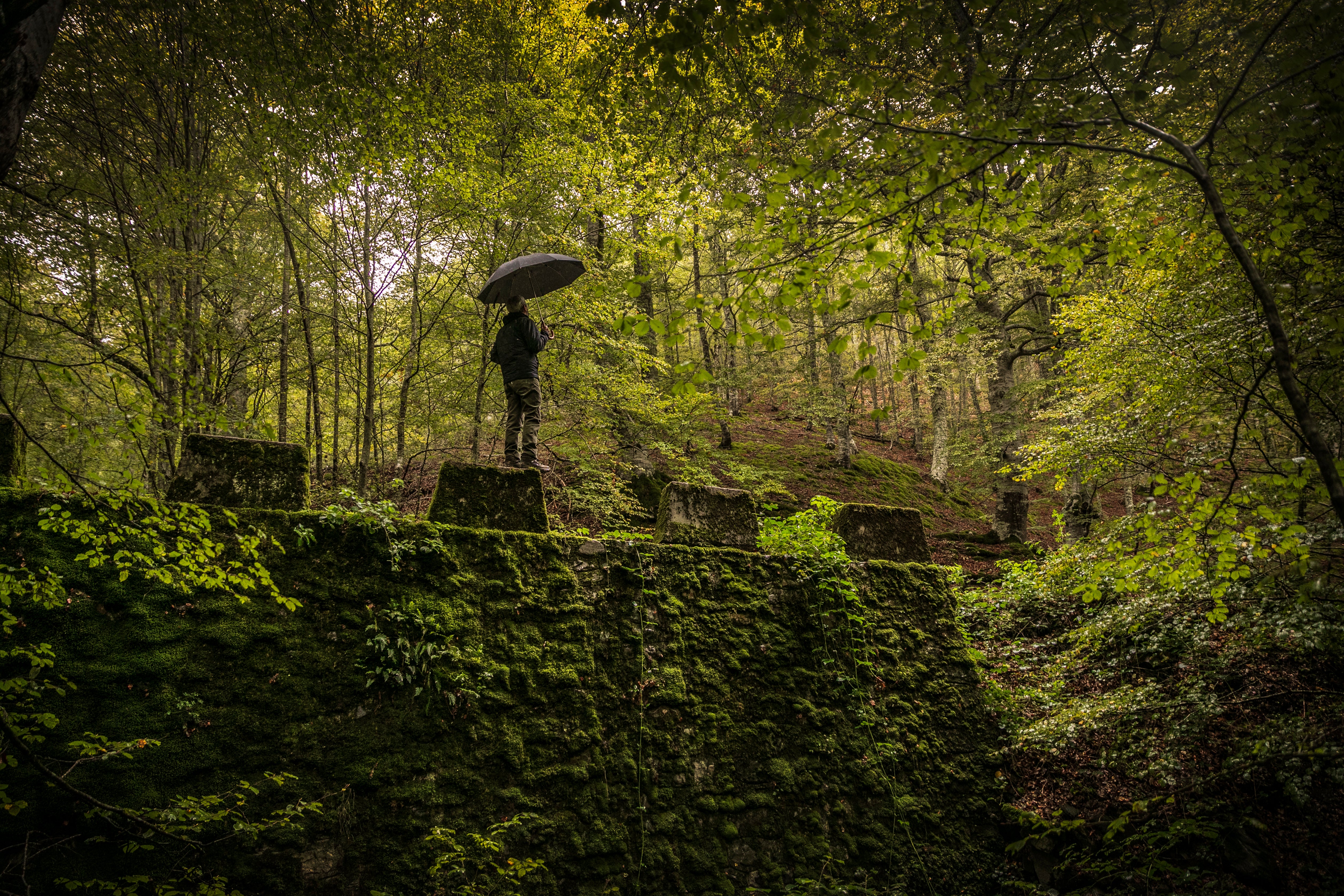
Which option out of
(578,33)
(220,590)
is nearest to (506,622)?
(220,590)

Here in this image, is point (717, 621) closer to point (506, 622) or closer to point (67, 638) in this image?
point (506, 622)

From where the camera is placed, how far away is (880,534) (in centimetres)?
487

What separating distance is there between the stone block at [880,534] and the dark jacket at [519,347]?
122 inches

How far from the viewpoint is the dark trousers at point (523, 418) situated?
16.6 ft

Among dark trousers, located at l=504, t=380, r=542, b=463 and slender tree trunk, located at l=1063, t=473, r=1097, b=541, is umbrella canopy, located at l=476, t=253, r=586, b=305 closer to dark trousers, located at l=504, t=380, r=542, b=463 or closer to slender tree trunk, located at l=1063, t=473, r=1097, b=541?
dark trousers, located at l=504, t=380, r=542, b=463

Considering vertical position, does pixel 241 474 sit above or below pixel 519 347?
below

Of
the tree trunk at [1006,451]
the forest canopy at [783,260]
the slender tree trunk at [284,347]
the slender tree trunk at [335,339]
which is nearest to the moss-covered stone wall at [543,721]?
the forest canopy at [783,260]

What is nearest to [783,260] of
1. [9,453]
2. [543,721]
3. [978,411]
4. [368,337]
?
[543,721]

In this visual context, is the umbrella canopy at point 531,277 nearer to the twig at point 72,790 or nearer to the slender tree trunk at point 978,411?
the twig at point 72,790

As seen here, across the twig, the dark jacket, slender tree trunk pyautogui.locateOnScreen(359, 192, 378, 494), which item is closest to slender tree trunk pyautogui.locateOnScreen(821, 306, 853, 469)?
the dark jacket

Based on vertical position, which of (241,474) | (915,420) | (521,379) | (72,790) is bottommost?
(72,790)

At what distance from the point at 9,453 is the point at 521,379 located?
311cm

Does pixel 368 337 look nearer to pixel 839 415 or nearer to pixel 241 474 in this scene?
pixel 241 474

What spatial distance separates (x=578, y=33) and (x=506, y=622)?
893cm
